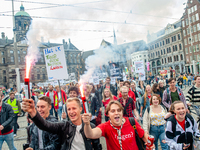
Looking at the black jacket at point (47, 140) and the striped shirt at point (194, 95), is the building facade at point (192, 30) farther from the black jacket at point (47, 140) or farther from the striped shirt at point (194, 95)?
the black jacket at point (47, 140)

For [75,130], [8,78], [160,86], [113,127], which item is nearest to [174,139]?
[113,127]

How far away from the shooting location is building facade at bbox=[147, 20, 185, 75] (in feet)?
167

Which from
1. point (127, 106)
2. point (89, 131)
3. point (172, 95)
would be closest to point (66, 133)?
point (89, 131)

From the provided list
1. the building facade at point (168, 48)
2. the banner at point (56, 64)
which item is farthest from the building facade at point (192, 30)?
the banner at point (56, 64)

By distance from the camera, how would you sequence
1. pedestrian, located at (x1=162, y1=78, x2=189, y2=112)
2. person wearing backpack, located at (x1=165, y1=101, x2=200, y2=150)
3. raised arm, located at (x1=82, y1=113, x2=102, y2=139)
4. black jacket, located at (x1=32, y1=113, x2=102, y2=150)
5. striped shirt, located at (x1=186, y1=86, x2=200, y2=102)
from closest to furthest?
raised arm, located at (x1=82, y1=113, x2=102, y2=139) → black jacket, located at (x1=32, y1=113, x2=102, y2=150) → person wearing backpack, located at (x1=165, y1=101, x2=200, y2=150) → striped shirt, located at (x1=186, y1=86, x2=200, y2=102) → pedestrian, located at (x1=162, y1=78, x2=189, y2=112)

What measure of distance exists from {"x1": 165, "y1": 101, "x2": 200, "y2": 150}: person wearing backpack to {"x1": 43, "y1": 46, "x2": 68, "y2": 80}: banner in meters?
3.28

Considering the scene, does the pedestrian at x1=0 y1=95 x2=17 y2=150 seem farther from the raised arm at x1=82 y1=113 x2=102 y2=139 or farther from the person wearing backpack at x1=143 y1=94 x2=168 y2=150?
the person wearing backpack at x1=143 y1=94 x2=168 y2=150

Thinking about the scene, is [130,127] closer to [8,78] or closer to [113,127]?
[113,127]

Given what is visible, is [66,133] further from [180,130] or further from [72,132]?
[180,130]

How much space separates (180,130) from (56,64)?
3.89 meters

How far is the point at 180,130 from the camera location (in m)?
2.92

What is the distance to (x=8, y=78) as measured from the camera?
2291 inches

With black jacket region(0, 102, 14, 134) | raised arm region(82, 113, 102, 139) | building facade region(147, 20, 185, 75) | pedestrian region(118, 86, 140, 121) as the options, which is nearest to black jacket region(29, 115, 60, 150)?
raised arm region(82, 113, 102, 139)

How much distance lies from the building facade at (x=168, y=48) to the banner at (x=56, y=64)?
162 feet
